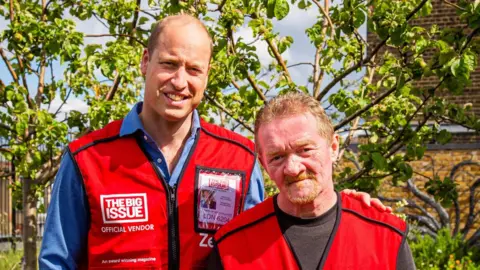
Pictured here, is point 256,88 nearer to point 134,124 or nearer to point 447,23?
point 134,124

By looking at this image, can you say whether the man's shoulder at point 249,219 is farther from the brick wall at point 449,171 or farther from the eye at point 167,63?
the brick wall at point 449,171

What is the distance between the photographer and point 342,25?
4.75 m

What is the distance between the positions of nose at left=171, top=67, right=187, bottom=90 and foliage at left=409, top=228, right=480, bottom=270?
6.07m

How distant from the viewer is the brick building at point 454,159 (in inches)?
489

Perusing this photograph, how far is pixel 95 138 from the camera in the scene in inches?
121

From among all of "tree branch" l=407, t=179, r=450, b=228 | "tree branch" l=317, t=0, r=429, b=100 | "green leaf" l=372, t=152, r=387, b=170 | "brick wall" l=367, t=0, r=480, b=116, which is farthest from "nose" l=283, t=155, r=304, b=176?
"brick wall" l=367, t=0, r=480, b=116

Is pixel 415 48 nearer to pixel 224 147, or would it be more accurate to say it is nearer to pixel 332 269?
pixel 224 147

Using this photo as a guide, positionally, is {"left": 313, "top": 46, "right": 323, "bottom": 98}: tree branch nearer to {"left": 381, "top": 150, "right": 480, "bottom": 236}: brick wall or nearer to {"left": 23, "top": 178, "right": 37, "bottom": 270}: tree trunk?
{"left": 23, "top": 178, "right": 37, "bottom": 270}: tree trunk

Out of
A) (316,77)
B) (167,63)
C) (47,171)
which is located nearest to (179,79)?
(167,63)

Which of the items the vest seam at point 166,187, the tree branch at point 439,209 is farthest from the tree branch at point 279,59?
the tree branch at point 439,209

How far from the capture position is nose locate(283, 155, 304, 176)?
256 cm

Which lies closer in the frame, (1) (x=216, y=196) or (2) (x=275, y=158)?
(2) (x=275, y=158)

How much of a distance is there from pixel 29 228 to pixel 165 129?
13.6 feet

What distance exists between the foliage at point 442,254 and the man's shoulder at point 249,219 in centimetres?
595
